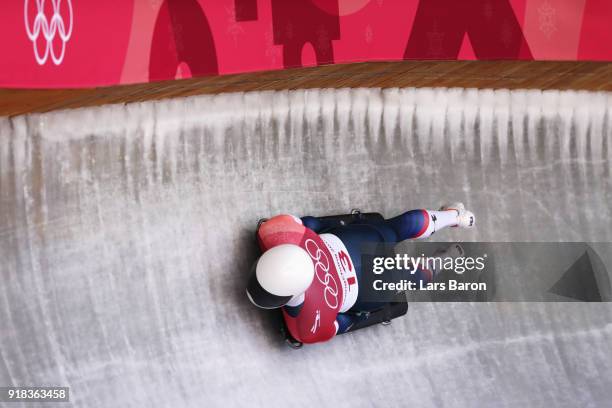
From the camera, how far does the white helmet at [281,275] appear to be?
10.9 feet

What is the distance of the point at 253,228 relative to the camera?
159 inches

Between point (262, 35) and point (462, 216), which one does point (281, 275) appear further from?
point (462, 216)

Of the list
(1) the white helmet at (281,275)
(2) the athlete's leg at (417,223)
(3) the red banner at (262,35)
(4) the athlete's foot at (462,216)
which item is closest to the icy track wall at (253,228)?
(4) the athlete's foot at (462,216)

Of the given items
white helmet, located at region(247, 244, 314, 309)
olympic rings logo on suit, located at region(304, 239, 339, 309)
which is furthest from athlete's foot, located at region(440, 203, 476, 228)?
white helmet, located at region(247, 244, 314, 309)

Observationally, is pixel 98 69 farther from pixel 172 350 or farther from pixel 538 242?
pixel 538 242

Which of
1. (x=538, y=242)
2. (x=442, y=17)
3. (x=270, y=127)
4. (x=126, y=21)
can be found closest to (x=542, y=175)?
(x=538, y=242)

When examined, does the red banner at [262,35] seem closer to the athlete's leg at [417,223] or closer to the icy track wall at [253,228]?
the icy track wall at [253,228]

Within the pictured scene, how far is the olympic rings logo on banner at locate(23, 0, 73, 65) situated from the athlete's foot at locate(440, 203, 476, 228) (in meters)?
2.46

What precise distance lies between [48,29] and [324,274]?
1.66 metres

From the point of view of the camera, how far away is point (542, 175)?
5.04 meters

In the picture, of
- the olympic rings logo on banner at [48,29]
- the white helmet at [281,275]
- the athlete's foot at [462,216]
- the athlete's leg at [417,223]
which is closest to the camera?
the olympic rings logo on banner at [48,29]

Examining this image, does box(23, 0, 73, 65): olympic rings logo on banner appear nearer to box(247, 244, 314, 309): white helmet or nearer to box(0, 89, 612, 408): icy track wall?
box(0, 89, 612, 408): icy track wall

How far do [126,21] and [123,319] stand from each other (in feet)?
4.16

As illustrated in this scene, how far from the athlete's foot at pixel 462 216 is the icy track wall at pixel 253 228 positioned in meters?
0.21
